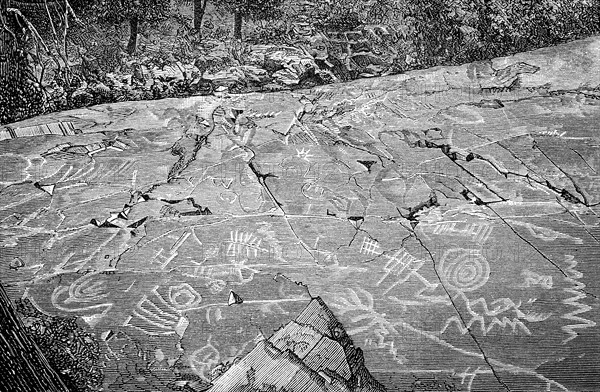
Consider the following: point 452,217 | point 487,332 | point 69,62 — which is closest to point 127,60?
point 69,62

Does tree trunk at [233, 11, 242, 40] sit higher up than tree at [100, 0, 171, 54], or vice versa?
tree at [100, 0, 171, 54]

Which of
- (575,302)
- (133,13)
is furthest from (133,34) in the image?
(575,302)

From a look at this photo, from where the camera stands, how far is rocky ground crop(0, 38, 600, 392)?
12.6 ft

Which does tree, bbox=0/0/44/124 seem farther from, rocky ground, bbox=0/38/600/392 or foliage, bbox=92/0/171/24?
foliage, bbox=92/0/171/24

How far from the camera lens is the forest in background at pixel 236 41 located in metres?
4.61

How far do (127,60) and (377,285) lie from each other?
2349mm

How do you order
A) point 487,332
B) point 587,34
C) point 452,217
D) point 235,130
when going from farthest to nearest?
point 587,34 < point 235,130 < point 452,217 < point 487,332

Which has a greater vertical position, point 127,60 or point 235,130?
point 127,60

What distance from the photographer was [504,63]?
192 inches

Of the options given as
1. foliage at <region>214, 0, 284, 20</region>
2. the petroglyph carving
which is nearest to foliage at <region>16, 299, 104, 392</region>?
foliage at <region>214, 0, 284, 20</region>

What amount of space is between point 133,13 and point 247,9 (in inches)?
31.7

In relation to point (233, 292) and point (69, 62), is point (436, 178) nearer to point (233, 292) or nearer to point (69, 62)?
point (233, 292)

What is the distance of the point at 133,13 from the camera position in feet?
15.7

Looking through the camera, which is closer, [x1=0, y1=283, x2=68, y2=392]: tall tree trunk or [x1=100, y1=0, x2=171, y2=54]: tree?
[x1=0, y1=283, x2=68, y2=392]: tall tree trunk
